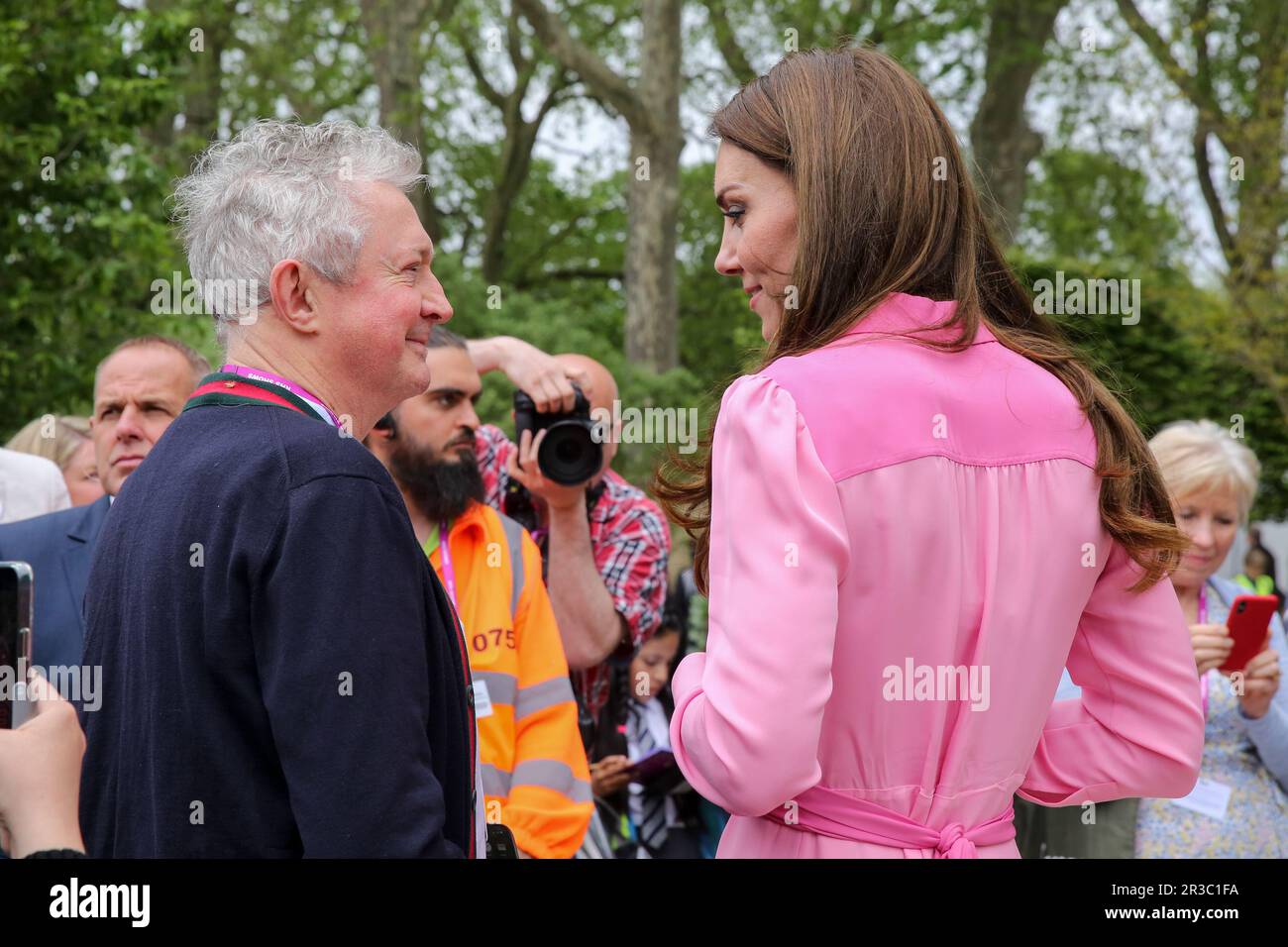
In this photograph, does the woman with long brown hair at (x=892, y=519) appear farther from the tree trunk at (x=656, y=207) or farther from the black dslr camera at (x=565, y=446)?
the tree trunk at (x=656, y=207)

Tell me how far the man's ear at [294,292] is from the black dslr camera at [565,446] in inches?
67.8

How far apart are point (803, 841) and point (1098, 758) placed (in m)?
0.58

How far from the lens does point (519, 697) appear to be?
11.6 feet

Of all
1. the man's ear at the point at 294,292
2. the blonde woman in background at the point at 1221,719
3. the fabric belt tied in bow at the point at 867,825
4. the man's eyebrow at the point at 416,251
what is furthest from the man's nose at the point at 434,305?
the blonde woman in background at the point at 1221,719

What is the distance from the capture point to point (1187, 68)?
665 inches

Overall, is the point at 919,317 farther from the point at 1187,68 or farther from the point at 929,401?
the point at 1187,68

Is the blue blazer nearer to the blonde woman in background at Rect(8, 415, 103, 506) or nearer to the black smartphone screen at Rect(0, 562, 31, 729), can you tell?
the blonde woman in background at Rect(8, 415, 103, 506)

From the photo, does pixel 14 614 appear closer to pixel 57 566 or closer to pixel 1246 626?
pixel 57 566

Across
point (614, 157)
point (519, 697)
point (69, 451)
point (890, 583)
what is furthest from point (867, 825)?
point (614, 157)

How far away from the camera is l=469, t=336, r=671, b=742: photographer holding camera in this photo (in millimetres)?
3818

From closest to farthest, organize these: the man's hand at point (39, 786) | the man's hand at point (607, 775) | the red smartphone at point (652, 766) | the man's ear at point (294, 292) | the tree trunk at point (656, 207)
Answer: the man's hand at point (39, 786), the man's ear at point (294, 292), the man's hand at point (607, 775), the red smartphone at point (652, 766), the tree trunk at point (656, 207)

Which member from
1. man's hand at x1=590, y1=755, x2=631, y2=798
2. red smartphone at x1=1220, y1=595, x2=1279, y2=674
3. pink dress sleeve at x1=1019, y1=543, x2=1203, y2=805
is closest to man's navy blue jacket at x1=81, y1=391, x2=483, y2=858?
pink dress sleeve at x1=1019, y1=543, x2=1203, y2=805

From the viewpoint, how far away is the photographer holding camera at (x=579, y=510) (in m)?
3.82
